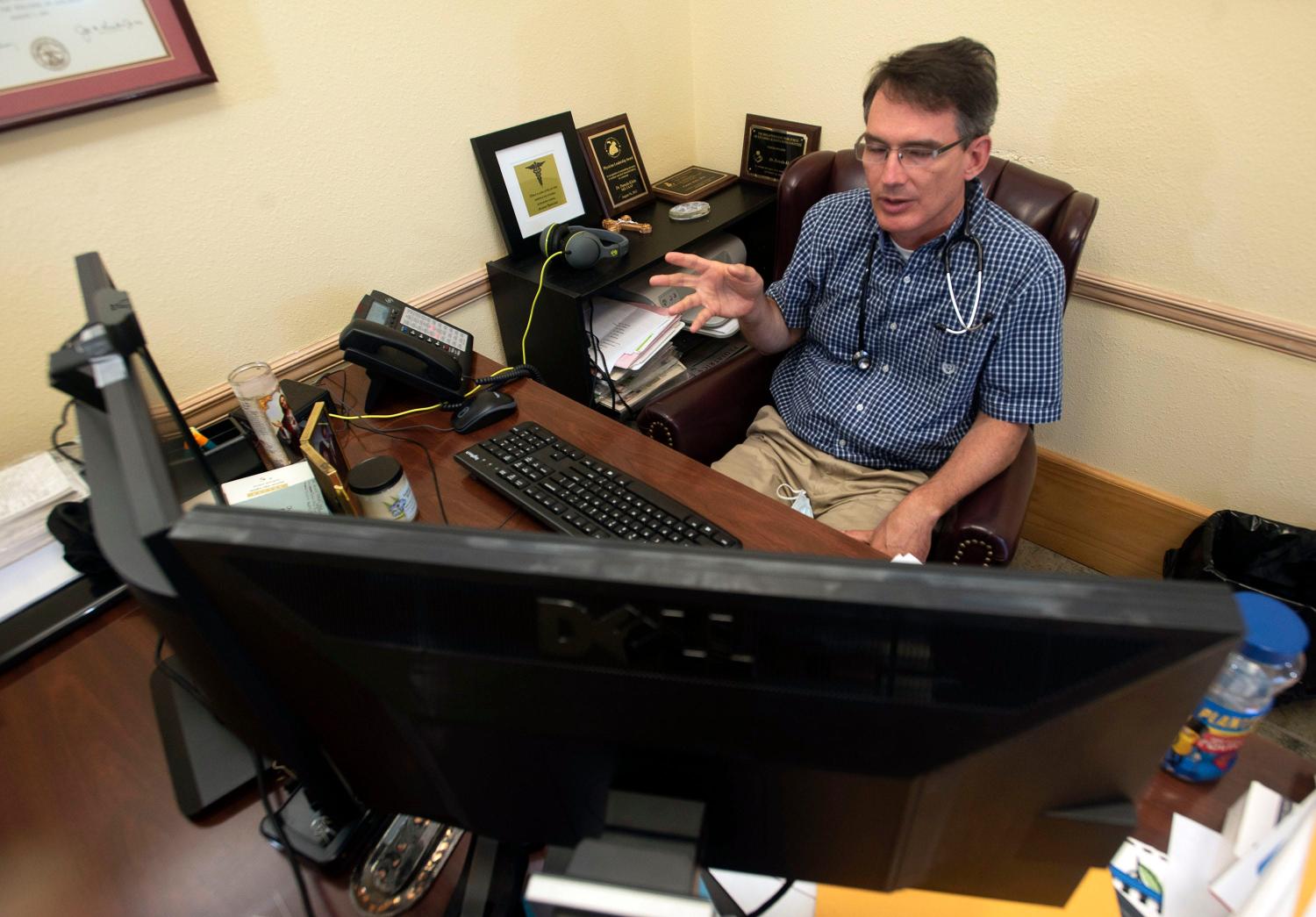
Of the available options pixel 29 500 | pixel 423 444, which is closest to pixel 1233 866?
pixel 423 444

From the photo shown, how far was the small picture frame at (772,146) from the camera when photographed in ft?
6.10

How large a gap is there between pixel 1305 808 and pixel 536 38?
5.96ft

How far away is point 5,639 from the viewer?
960mm

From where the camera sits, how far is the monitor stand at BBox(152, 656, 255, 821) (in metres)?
0.75

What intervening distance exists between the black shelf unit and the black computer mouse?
0.39 m

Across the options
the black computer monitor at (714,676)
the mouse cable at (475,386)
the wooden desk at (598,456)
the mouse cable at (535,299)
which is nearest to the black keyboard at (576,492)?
the wooden desk at (598,456)

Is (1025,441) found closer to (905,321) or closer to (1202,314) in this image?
(905,321)

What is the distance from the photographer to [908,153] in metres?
1.20

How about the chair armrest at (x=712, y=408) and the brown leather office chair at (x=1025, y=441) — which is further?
the chair armrest at (x=712, y=408)

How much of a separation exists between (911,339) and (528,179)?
0.97 meters

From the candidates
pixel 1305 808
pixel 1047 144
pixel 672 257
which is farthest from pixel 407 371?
pixel 1047 144

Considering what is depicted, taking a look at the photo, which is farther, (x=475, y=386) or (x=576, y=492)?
(x=475, y=386)

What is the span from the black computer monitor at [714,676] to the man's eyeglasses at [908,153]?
105cm

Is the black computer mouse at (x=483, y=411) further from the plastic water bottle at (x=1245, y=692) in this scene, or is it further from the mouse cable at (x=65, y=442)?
the plastic water bottle at (x=1245, y=692)
